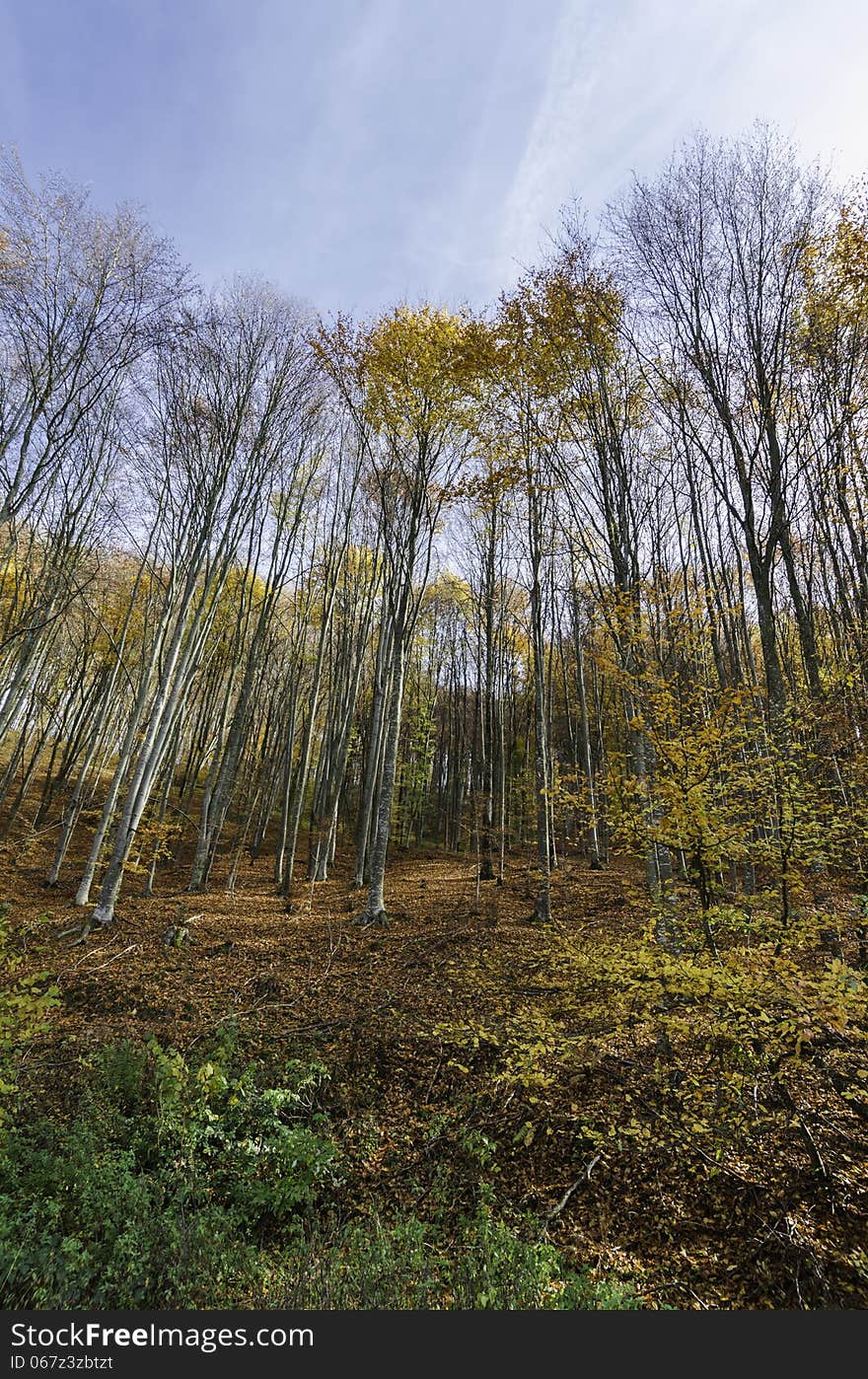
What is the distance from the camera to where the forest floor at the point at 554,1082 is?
385 cm

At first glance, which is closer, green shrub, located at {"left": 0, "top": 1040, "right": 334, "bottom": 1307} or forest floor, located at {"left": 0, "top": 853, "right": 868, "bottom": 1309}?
green shrub, located at {"left": 0, "top": 1040, "right": 334, "bottom": 1307}

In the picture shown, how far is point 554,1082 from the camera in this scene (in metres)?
5.43

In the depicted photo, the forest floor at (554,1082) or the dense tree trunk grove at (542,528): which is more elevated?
the dense tree trunk grove at (542,528)

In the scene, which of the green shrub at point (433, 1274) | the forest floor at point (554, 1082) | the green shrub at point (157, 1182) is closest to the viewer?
the green shrub at point (433, 1274)

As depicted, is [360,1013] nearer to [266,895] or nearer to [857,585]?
[266,895]

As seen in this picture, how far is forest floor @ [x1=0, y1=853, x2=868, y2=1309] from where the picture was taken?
385cm

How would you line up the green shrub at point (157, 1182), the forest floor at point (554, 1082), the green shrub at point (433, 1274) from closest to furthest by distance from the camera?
the green shrub at point (433, 1274) < the green shrub at point (157, 1182) < the forest floor at point (554, 1082)

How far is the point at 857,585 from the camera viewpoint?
9.55 metres

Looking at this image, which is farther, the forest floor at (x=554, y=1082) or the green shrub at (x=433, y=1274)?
the forest floor at (x=554, y=1082)

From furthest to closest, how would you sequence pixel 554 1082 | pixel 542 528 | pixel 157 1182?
pixel 542 528
pixel 554 1082
pixel 157 1182

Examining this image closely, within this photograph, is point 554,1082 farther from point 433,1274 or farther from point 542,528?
point 542,528

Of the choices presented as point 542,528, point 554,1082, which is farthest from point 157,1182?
point 542,528

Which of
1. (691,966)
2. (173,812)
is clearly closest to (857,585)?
(691,966)

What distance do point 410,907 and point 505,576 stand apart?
29.4ft
